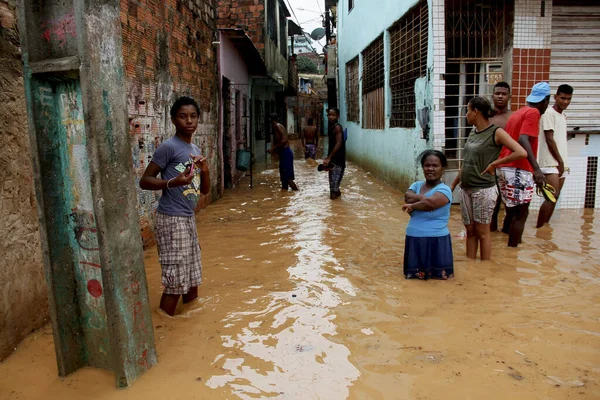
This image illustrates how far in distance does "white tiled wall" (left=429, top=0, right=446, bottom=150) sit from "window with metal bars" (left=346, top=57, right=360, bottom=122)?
7.22 metres

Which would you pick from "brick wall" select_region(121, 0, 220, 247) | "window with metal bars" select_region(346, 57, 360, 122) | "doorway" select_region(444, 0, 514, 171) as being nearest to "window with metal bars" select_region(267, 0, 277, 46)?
"window with metal bars" select_region(346, 57, 360, 122)

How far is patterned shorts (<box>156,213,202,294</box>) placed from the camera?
3311 mm

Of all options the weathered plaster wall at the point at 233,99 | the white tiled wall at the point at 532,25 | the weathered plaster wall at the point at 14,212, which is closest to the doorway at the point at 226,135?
the weathered plaster wall at the point at 233,99

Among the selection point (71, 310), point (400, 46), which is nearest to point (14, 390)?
point (71, 310)

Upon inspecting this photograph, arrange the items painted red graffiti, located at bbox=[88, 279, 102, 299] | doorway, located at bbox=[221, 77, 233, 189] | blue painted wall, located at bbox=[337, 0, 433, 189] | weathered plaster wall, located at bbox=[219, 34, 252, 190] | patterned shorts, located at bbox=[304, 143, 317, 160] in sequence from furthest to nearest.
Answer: patterned shorts, located at bbox=[304, 143, 317, 160] < doorway, located at bbox=[221, 77, 233, 189] < weathered plaster wall, located at bbox=[219, 34, 252, 190] < blue painted wall, located at bbox=[337, 0, 433, 189] < painted red graffiti, located at bbox=[88, 279, 102, 299]

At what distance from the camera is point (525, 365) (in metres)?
2.71

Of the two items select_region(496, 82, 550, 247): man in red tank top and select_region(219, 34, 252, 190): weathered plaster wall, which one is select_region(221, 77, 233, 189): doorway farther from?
select_region(496, 82, 550, 247): man in red tank top

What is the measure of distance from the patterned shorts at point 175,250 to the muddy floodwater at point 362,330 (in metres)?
0.28

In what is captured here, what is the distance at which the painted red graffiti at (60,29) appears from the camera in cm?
239

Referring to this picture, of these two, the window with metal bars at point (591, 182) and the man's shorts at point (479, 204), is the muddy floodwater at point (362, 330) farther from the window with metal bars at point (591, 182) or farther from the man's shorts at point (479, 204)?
the window with metal bars at point (591, 182)

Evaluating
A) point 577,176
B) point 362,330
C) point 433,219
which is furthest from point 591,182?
point 362,330

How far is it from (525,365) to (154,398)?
1.99m

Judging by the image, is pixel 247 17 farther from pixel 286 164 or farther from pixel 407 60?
pixel 407 60

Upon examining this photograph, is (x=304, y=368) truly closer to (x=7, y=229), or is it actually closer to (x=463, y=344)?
(x=463, y=344)
